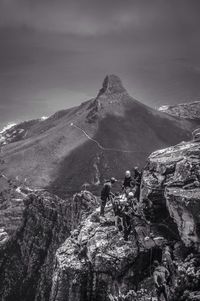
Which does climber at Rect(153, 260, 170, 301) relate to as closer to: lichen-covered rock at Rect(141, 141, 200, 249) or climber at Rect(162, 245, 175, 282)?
climber at Rect(162, 245, 175, 282)

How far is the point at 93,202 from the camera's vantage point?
117 meters

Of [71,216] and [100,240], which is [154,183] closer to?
[100,240]

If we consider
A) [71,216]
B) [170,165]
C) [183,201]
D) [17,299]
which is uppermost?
[170,165]

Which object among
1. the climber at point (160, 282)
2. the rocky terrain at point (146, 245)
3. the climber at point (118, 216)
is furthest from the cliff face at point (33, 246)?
the climber at point (160, 282)

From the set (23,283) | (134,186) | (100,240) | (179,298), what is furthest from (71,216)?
(179,298)

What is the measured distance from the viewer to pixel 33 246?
540 ft

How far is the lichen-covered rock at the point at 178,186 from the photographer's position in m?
40.3

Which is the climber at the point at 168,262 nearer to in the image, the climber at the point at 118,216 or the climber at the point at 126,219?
the climber at the point at 126,219

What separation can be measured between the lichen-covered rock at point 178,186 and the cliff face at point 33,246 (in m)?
87.5

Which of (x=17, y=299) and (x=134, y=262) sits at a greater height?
(x=134, y=262)

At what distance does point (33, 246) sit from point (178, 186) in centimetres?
13239

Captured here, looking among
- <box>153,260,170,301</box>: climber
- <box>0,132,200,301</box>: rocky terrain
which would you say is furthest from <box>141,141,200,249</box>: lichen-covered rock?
<box>153,260,170,301</box>: climber

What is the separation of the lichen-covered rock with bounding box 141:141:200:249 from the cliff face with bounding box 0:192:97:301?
8747 cm

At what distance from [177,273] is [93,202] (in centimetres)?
7963
